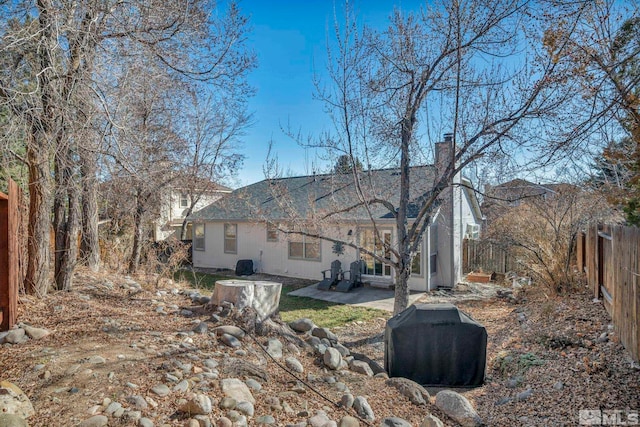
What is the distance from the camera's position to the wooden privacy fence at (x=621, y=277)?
4586 mm

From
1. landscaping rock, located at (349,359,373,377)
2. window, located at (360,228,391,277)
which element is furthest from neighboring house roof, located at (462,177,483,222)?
landscaping rock, located at (349,359,373,377)

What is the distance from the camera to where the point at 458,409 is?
414 cm

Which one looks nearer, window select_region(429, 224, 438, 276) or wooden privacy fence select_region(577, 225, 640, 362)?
wooden privacy fence select_region(577, 225, 640, 362)

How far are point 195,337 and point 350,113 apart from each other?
5.17m

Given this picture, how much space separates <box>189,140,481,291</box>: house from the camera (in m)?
10.2

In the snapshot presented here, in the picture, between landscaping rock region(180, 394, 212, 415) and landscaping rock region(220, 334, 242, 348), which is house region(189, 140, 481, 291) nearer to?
landscaping rock region(220, 334, 242, 348)

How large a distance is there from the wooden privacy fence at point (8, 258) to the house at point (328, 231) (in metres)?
4.72

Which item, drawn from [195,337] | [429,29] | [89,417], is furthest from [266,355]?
[429,29]

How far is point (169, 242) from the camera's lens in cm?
1071

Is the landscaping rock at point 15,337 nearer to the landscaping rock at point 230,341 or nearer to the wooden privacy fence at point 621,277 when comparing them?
the landscaping rock at point 230,341

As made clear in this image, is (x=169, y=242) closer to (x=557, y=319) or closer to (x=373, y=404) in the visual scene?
(x=373, y=404)

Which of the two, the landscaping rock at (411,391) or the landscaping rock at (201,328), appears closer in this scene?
the landscaping rock at (411,391)

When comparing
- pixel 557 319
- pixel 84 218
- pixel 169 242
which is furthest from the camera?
pixel 169 242

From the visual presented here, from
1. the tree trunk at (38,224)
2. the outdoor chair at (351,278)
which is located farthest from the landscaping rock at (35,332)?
the outdoor chair at (351,278)
